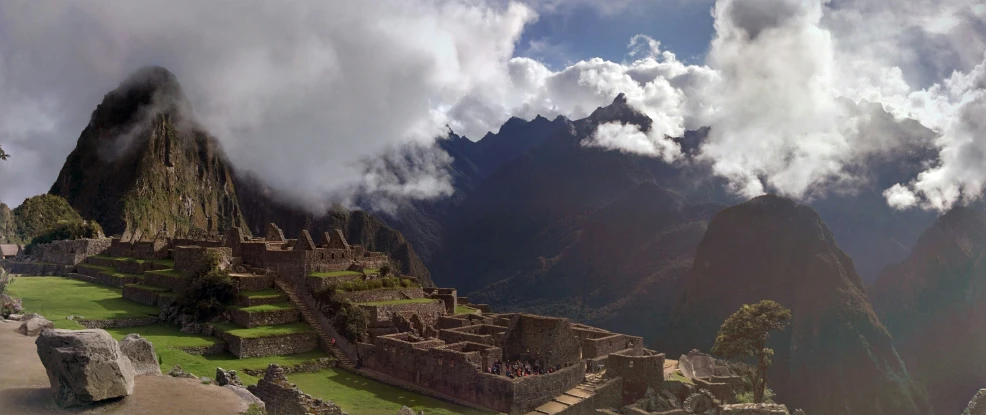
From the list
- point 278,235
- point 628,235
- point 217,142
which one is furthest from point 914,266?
point 217,142

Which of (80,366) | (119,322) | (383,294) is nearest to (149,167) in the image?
(383,294)

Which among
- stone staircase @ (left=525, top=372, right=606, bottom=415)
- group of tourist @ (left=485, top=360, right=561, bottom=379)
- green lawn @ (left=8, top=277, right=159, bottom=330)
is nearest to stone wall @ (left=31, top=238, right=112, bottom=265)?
green lawn @ (left=8, top=277, right=159, bottom=330)

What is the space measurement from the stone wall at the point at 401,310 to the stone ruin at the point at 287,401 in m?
13.6

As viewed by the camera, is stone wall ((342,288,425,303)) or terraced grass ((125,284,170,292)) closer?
stone wall ((342,288,425,303))

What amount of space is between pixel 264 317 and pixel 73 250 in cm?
2536

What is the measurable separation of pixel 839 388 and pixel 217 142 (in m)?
166

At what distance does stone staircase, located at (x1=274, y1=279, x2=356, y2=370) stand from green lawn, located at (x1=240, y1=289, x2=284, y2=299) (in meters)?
0.43

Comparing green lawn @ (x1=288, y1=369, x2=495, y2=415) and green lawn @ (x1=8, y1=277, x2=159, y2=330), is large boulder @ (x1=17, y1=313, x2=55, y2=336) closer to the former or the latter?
green lawn @ (x1=8, y1=277, x2=159, y2=330)

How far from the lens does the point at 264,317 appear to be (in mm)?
29453

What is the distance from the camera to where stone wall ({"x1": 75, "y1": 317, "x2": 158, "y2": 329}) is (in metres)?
25.4

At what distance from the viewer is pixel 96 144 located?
155250 millimetres

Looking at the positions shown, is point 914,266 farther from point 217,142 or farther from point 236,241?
point 217,142

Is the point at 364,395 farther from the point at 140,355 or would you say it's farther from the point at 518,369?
the point at 140,355

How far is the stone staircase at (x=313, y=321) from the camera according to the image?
1131 inches
